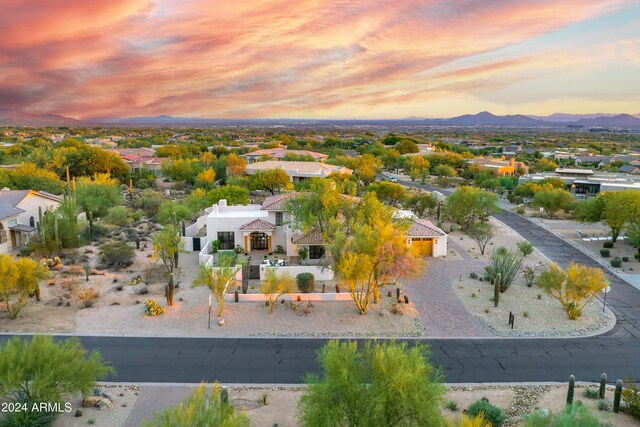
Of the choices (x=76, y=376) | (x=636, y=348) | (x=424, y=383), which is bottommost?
(x=636, y=348)

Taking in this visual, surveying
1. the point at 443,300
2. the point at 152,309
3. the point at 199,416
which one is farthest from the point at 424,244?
the point at 199,416

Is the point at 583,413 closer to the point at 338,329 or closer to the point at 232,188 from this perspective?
the point at 338,329

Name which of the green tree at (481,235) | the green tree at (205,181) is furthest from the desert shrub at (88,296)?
the green tree at (205,181)

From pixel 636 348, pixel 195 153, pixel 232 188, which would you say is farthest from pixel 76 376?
pixel 195 153

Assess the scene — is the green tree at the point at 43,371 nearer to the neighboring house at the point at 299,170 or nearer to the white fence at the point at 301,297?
the white fence at the point at 301,297

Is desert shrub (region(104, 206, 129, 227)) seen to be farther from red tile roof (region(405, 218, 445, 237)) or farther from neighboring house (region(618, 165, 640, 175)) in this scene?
neighboring house (region(618, 165, 640, 175))

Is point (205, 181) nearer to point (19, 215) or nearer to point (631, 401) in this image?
point (19, 215)

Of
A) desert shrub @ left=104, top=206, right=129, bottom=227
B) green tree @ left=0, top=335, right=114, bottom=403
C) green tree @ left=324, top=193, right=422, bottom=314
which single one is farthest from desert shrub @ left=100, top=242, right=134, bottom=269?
green tree @ left=0, top=335, right=114, bottom=403
